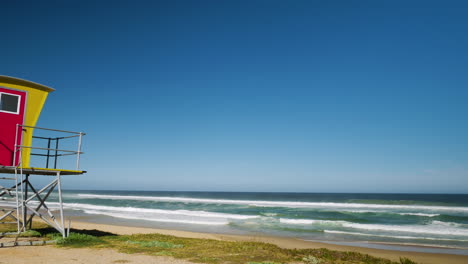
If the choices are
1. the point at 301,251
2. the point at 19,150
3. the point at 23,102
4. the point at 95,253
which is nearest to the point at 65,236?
the point at 95,253

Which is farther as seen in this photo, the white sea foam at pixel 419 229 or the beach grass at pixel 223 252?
the white sea foam at pixel 419 229

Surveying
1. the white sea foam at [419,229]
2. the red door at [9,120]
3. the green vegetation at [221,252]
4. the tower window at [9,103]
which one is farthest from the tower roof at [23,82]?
the white sea foam at [419,229]

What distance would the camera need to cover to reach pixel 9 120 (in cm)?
1039

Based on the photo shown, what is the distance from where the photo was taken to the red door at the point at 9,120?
33.6 feet

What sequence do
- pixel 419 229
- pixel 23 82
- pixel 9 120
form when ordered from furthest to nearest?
pixel 419 229, pixel 23 82, pixel 9 120

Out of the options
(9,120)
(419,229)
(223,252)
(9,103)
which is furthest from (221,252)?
(419,229)

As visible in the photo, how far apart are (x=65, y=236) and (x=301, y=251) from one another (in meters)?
8.37

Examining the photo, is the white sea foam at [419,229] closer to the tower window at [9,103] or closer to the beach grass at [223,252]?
the beach grass at [223,252]

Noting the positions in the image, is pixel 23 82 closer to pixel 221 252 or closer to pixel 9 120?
pixel 9 120

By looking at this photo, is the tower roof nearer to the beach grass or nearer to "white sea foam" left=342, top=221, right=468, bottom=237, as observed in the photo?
the beach grass

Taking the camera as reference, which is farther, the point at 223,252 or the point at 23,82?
the point at 23,82

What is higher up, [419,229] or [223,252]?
[223,252]

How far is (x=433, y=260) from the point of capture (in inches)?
482

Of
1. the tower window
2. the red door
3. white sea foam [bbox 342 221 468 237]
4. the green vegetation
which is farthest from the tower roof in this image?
white sea foam [bbox 342 221 468 237]
